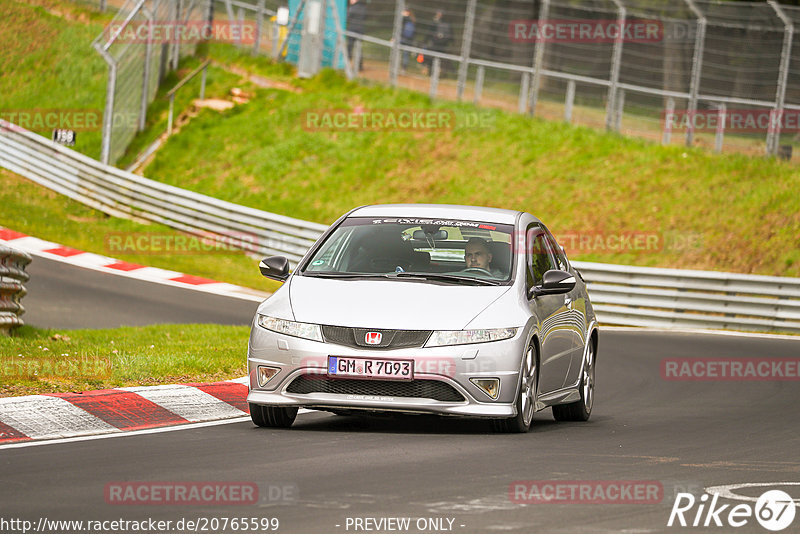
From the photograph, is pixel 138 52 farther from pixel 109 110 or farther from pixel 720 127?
pixel 720 127

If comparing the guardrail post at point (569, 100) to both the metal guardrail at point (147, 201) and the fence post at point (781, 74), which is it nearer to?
the fence post at point (781, 74)

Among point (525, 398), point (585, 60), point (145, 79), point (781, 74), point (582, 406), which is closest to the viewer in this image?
point (525, 398)

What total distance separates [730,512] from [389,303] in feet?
10.7

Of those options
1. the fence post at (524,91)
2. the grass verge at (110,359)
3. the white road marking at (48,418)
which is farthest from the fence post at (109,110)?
the white road marking at (48,418)

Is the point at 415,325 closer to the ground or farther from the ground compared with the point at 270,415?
farther from the ground

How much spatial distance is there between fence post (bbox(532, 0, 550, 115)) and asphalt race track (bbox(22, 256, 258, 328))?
37.7ft

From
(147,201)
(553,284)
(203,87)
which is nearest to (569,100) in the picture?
(147,201)

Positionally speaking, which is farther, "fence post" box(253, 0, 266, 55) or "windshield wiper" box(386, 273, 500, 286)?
"fence post" box(253, 0, 266, 55)

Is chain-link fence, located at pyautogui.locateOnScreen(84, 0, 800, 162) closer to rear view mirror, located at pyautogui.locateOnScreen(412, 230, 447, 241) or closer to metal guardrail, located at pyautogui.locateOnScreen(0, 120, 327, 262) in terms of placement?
metal guardrail, located at pyautogui.locateOnScreen(0, 120, 327, 262)

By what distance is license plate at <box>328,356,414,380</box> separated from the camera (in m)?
8.80

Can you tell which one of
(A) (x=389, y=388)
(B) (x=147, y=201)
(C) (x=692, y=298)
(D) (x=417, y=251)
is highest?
(D) (x=417, y=251)

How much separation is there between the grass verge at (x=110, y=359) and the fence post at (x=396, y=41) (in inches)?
772

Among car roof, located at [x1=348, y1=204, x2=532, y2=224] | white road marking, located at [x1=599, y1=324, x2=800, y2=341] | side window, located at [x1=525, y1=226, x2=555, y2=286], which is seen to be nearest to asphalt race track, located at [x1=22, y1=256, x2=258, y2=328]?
white road marking, located at [x1=599, y1=324, x2=800, y2=341]

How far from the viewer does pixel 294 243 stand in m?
27.5
